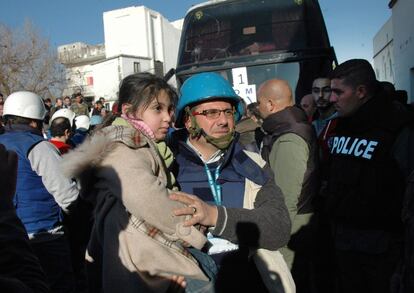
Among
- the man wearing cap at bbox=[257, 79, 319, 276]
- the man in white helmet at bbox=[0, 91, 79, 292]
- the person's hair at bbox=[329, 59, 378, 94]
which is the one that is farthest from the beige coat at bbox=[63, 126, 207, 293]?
the person's hair at bbox=[329, 59, 378, 94]

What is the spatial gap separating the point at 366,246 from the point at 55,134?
3.60 m

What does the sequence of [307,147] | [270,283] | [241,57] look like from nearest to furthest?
[270,283] → [307,147] → [241,57]

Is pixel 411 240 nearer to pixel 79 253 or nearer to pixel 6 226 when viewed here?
pixel 6 226

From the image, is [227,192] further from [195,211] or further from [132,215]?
[132,215]

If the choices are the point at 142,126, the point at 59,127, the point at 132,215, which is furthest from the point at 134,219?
the point at 59,127

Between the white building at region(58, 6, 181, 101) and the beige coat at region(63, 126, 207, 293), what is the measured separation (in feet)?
122

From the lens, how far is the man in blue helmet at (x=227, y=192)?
5.79 feet

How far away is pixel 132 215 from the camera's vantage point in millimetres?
1592

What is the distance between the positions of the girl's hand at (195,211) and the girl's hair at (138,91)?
2.22ft

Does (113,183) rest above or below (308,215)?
above

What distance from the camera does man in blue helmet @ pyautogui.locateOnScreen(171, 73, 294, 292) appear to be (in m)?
1.77

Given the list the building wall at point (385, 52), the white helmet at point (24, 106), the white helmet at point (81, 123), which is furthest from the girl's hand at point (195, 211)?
the building wall at point (385, 52)

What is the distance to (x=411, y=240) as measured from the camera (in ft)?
5.34

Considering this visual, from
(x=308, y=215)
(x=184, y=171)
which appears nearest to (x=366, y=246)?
(x=308, y=215)
